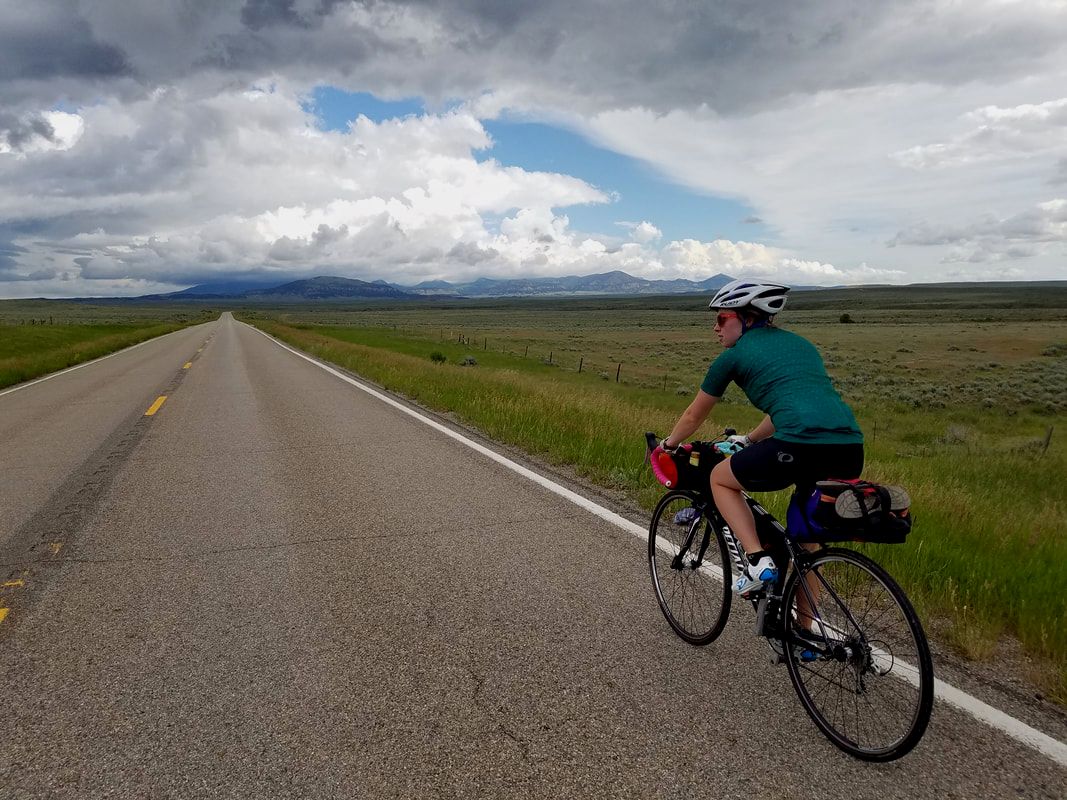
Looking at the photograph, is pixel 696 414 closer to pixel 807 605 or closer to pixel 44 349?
pixel 807 605

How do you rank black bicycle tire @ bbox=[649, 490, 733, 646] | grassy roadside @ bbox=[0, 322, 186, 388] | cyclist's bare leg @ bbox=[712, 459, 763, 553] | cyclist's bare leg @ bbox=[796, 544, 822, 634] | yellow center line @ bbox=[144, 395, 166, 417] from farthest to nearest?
grassy roadside @ bbox=[0, 322, 186, 388]
yellow center line @ bbox=[144, 395, 166, 417]
black bicycle tire @ bbox=[649, 490, 733, 646]
cyclist's bare leg @ bbox=[712, 459, 763, 553]
cyclist's bare leg @ bbox=[796, 544, 822, 634]

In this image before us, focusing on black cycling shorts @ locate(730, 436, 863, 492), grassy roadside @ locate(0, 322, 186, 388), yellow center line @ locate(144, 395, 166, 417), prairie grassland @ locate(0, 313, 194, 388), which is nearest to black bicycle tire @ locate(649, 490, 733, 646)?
black cycling shorts @ locate(730, 436, 863, 492)

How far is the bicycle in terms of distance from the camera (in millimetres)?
2539

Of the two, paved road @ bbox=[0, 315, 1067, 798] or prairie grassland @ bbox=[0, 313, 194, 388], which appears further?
prairie grassland @ bbox=[0, 313, 194, 388]

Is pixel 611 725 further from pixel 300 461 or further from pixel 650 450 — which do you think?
pixel 300 461

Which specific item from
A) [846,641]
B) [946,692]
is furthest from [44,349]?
[946,692]

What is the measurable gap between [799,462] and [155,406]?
42.9 ft

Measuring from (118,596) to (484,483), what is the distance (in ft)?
11.7

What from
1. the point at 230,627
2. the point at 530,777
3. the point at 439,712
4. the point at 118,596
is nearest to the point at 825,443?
the point at 530,777

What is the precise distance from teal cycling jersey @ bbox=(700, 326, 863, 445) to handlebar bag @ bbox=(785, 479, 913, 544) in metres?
0.32

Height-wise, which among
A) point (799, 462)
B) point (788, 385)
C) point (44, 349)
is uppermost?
point (788, 385)

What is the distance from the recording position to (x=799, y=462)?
295 centimetres

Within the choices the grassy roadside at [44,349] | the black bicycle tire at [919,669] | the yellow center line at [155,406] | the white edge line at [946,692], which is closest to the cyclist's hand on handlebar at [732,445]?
the black bicycle tire at [919,669]

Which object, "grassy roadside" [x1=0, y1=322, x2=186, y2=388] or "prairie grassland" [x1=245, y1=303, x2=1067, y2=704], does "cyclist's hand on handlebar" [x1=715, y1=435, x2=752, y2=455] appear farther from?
"grassy roadside" [x1=0, y1=322, x2=186, y2=388]
